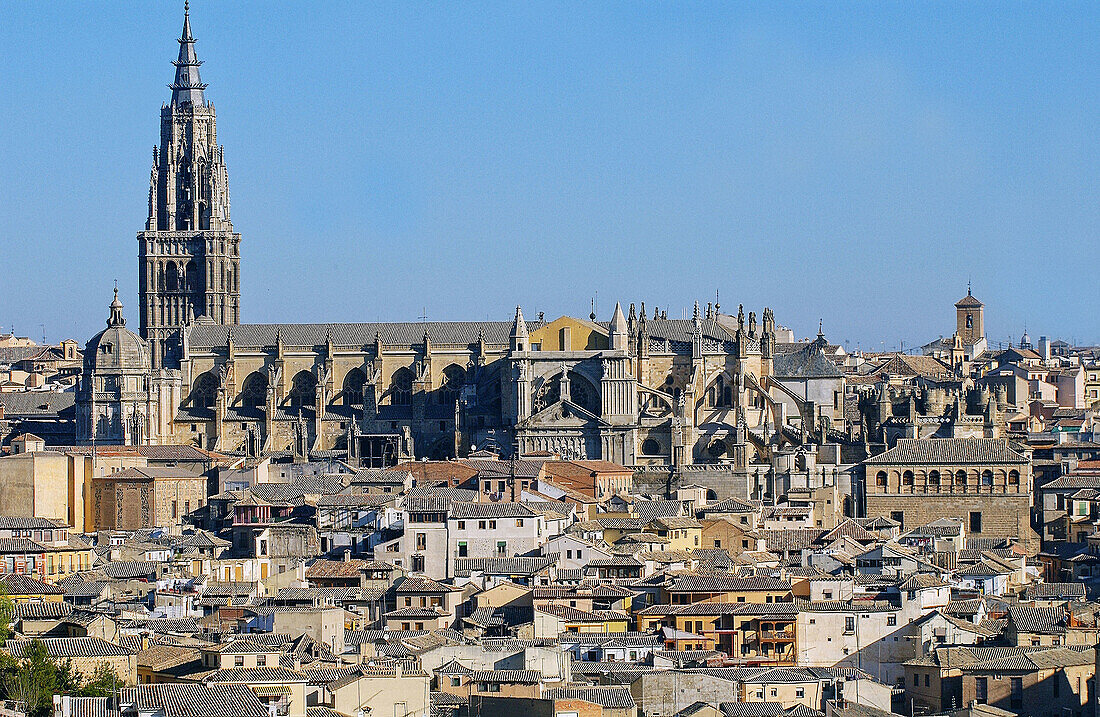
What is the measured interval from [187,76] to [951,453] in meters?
50.5

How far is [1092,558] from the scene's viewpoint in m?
73.9

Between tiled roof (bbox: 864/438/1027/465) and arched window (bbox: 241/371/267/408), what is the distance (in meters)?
33.2

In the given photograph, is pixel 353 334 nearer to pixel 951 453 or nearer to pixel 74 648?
pixel 951 453

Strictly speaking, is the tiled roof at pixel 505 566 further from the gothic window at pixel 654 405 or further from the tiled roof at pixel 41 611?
the gothic window at pixel 654 405

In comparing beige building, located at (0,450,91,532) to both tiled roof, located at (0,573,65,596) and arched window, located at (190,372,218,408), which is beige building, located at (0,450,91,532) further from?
arched window, located at (190,372,218,408)

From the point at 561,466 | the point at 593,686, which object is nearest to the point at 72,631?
the point at 593,686

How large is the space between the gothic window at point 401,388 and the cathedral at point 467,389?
0.07 m

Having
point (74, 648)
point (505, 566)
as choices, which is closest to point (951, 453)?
point (505, 566)

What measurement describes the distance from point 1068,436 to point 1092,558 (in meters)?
32.7

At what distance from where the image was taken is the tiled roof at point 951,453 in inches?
3533

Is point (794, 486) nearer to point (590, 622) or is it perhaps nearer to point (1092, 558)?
point (1092, 558)

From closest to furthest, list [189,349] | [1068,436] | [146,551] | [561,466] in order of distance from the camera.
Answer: [146,551] → [561,466] → [1068,436] → [189,349]

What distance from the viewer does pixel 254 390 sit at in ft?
386

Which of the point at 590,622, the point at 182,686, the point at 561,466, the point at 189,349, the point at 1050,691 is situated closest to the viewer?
the point at 182,686
